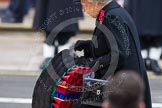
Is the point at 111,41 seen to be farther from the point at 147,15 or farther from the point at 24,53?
the point at 24,53

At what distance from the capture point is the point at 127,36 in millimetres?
4070

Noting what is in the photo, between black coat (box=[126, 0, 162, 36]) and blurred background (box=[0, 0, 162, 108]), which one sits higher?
black coat (box=[126, 0, 162, 36])

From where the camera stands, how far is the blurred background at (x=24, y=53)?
24.5 feet

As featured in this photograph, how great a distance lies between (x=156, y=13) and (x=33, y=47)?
2555 mm

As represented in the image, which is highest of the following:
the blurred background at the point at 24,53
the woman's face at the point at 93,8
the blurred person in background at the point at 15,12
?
the blurred person in background at the point at 15,12

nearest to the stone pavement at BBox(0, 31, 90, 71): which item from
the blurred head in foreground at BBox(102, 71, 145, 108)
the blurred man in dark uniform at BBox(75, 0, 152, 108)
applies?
the blurred man in dark uniform at BBox(75, 0, 152, 108)

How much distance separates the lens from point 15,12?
36.5 ft

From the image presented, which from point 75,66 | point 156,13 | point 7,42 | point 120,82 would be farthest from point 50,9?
point 120,82

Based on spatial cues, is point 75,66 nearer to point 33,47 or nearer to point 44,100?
point 44,100

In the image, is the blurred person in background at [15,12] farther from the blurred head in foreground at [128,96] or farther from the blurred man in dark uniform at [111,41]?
the blurred head in foreground at [128,96]

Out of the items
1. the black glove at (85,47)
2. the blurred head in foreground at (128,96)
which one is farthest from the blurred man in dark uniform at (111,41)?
the blurred head in foreground at (128,96)

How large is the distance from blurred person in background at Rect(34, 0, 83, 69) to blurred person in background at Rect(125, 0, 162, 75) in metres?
0.84

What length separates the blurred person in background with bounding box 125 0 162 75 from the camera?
8227mm

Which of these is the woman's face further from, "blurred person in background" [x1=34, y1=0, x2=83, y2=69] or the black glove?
"blurred person in background" [x1=34, y1=0, x2=83, y2=69]
